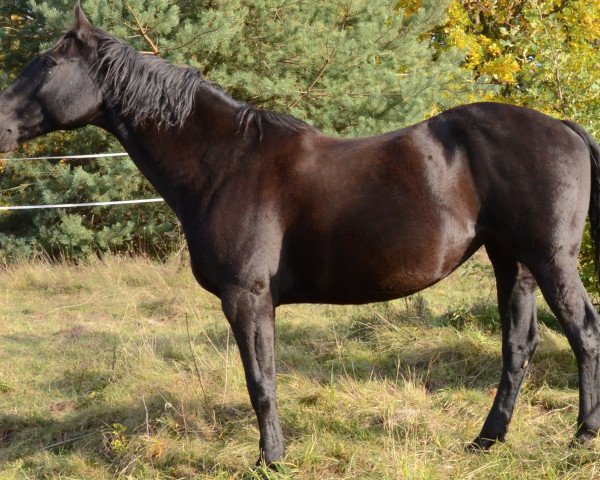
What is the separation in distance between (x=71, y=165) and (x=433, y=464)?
8586 millimetres

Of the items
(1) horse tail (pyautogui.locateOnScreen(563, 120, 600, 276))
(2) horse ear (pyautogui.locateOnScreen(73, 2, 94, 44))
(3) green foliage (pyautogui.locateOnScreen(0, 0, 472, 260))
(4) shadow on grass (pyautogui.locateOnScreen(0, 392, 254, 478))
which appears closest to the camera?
(1) horse tail (pyautogui.locateOnScreen(563, 120, 600, 276))

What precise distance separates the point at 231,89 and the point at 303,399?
23.0ft

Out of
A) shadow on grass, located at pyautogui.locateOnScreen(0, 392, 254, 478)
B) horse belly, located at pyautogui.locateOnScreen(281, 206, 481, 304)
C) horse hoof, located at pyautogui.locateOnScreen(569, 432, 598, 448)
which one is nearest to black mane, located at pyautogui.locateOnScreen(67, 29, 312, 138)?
horse belly, located at pyautogui.locateOnScreen(281, 206, 481, 304)

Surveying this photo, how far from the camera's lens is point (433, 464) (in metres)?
3.20

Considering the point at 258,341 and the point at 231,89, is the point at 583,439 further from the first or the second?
the point at 231,89

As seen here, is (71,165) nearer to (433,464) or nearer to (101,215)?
(101,215)

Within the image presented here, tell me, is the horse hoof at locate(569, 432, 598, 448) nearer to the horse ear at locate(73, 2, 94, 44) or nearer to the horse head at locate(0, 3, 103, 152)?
the horse head at locate(0, 3, 103, 152)

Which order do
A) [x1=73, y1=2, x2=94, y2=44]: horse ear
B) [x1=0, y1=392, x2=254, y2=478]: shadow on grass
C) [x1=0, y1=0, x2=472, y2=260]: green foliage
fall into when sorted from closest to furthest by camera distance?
[x1=73, y1=2, x2=94, y2=44]: horse ear
[x1=0, y1=392, x2=254, y2=478]: shadow on grass
[x1=0, y1=0, x2=472, y2=260]: green foliage

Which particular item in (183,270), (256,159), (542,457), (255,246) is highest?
(256,159)

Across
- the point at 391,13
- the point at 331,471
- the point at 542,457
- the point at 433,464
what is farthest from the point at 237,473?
the point at 391,13

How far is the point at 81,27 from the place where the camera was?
11.8ft

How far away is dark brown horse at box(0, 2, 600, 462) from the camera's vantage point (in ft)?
10.5

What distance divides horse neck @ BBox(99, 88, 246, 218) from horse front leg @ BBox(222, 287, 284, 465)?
0.58m

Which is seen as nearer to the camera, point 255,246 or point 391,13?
point 255,246
